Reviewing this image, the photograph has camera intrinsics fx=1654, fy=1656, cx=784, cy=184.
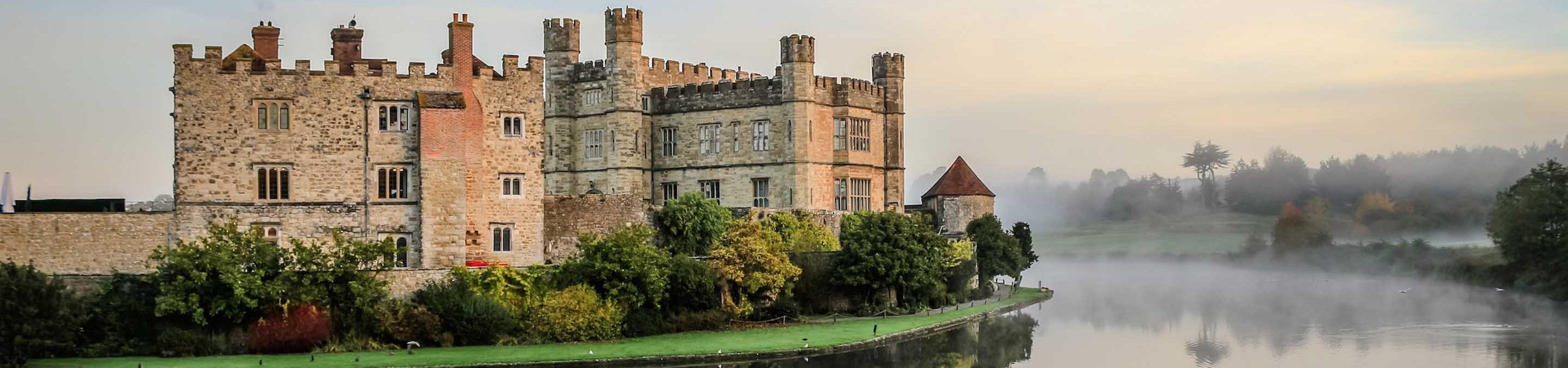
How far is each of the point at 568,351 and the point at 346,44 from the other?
1451cm

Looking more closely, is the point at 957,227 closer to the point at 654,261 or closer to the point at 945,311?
the point at 945,311

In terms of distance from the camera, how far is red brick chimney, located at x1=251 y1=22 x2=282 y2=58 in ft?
154

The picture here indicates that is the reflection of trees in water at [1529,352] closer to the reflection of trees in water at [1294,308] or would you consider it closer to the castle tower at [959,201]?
the reflection of trees in water at [1294,308]

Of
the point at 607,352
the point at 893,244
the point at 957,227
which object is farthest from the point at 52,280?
the point at 957,227

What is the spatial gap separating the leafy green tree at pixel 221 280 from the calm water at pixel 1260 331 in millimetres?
11630

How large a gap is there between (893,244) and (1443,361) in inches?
673

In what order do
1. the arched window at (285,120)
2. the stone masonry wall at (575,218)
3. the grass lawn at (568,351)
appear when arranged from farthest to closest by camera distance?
the stone masonry wall at (575,218) < the arched window at (285,120) < the grass lawn at (568,351)

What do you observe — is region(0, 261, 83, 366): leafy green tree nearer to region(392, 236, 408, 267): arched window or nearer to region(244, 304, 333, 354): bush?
region(244, 304, 333, 354): bush

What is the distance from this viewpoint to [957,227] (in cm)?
6731

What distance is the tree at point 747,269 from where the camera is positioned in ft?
155

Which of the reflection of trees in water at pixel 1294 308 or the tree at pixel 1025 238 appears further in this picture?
the tree at pixel 1025 238

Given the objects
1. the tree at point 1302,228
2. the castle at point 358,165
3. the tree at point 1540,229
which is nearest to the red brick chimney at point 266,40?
the castle at point 358,165


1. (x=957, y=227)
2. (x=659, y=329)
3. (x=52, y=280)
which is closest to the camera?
(x=52, y=280)

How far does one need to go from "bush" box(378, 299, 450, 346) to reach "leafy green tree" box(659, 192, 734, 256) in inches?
431
